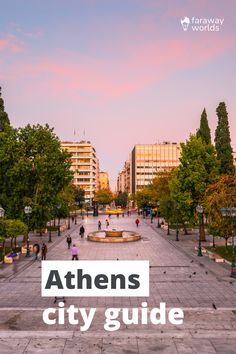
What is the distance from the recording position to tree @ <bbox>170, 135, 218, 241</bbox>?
123ft

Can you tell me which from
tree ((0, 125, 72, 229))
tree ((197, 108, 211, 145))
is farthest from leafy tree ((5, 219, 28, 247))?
tree ((197, 108, 211, 145))

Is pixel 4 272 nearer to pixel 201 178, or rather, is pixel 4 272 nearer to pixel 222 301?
pixel 222 301

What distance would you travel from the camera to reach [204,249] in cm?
3253

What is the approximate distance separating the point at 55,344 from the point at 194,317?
17.9ft

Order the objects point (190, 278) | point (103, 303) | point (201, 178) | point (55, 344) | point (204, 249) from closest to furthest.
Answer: point (55, 344) < point (103, 303) < point (190, 278) < point (204, 249) < point (201, 178)

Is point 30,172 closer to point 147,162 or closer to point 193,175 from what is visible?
point 193,175

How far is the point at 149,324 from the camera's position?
1343 centimetres

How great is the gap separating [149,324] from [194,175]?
25.3 metres

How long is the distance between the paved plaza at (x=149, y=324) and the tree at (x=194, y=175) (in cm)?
1143

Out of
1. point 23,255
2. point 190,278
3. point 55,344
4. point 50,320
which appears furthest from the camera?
point 23,255

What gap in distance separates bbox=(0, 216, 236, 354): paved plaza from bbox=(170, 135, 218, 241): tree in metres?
11.4

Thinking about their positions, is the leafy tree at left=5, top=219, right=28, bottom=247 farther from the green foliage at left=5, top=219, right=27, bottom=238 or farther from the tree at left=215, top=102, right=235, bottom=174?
the tree at left=215, top=102, right=235, bottom=174

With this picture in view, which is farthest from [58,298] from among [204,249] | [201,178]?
[201,178]

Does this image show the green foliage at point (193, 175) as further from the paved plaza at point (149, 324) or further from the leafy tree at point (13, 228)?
the leafy tree at point (13, 228)
